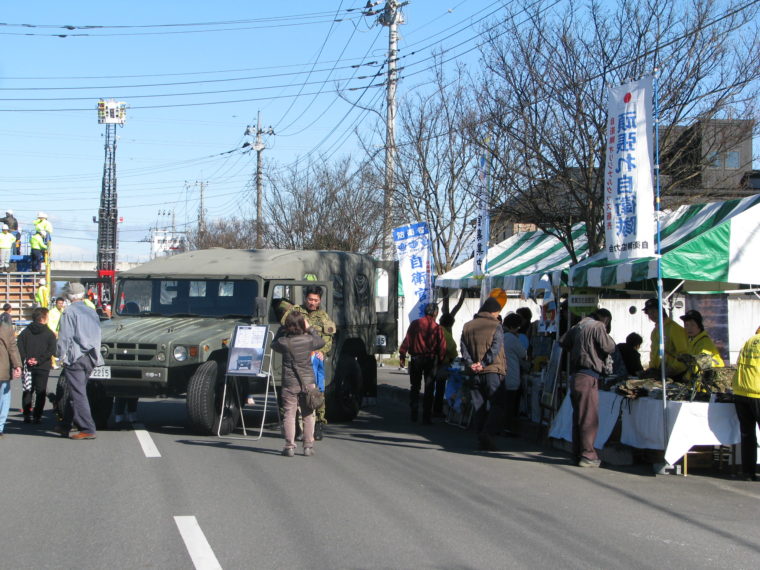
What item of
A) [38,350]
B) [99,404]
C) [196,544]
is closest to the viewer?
[196,544]

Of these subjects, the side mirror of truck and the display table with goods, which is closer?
the display table with goods

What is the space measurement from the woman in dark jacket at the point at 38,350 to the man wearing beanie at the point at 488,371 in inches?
232

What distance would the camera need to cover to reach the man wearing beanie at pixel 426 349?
13188mm

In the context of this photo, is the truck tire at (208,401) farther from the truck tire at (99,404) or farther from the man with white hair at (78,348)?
the truck tire at (99,404)

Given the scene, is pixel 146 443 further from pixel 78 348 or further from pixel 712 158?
pixel 712 158

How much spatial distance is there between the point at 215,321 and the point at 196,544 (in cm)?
632

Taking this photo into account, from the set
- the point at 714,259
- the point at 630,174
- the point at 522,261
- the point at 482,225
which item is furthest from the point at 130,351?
the point at 522,261

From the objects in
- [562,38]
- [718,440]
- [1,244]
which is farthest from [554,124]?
[1,244]

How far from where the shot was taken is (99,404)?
38.0 ft

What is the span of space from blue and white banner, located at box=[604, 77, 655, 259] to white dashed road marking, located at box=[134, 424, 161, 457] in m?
5.67

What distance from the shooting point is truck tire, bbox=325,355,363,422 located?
12.9 meters

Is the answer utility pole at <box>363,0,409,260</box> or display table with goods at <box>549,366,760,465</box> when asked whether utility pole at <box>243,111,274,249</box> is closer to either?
utility pole at <box>363,0,409,260</box>

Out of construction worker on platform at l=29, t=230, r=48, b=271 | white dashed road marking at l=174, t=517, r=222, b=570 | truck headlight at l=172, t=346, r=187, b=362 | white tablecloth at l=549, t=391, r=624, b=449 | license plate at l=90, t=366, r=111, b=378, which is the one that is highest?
construction worker on platform at l=29, t=230, r=48, b=271

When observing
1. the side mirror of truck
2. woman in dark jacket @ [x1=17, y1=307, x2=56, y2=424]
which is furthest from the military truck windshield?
the side mirror of truck
